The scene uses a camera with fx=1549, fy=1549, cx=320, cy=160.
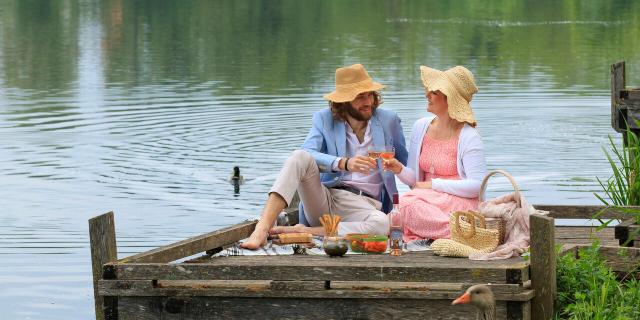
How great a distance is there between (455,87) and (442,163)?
51cm

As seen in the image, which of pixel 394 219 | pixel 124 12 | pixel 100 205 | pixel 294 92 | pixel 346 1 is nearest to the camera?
pixel 394 219

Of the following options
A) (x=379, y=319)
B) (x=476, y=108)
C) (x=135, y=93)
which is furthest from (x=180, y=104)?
(x=379, y=319)

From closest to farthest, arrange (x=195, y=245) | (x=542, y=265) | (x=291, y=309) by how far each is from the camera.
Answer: (x=542, y=265) < (x=291, y=309) < (x=195, y=245)

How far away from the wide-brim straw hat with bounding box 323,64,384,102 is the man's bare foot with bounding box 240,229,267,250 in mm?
1178

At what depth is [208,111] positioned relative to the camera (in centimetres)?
2686

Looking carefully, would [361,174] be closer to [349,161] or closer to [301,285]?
[349,161]

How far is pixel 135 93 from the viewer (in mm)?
30578

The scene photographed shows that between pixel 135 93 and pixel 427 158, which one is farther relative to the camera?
pixel 135 93

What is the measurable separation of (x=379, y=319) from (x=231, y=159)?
1264 centimetres

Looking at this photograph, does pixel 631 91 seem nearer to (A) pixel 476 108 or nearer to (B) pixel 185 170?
(B) pixel 185 170

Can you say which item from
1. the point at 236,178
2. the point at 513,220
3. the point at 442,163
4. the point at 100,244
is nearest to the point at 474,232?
the point at 513,220

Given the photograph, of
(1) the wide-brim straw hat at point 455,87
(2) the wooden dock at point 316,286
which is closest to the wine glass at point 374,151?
(1) the wide-brim straw hat at point 455,87

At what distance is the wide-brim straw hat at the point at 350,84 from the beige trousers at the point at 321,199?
615mm

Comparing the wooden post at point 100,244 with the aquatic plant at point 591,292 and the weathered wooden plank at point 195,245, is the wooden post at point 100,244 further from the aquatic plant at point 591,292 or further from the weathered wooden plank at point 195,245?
the aquatic plant at point 591,292
